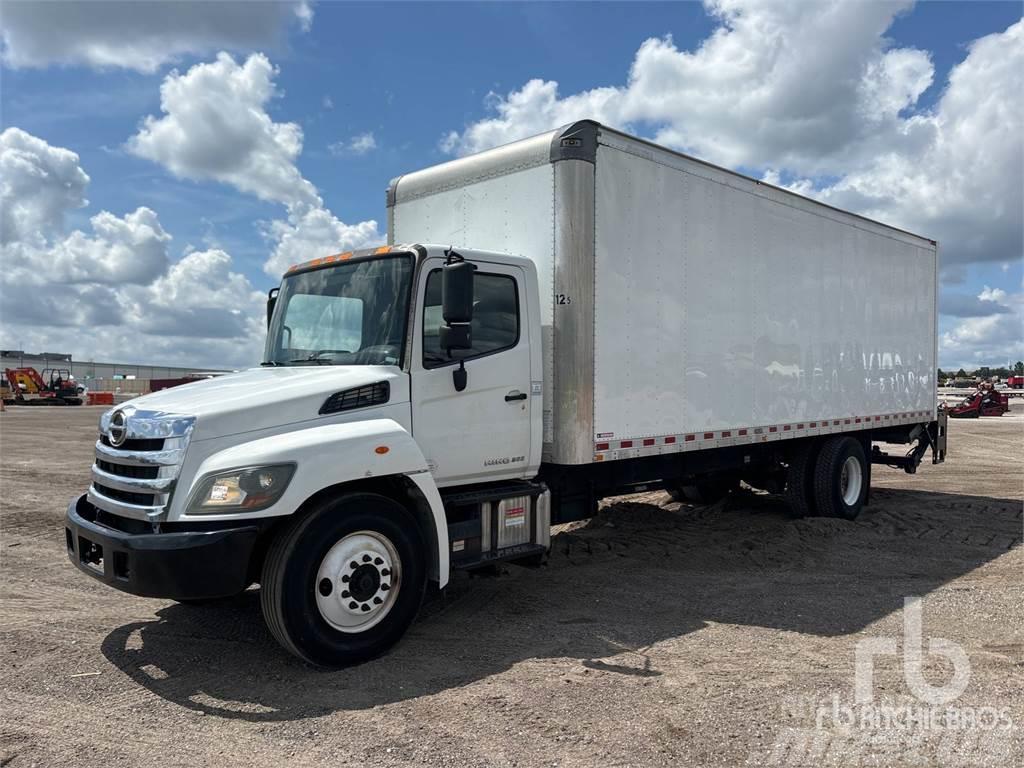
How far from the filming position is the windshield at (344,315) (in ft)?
18.1

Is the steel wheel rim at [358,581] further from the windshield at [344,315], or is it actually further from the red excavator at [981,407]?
the red excavator at [981,407]

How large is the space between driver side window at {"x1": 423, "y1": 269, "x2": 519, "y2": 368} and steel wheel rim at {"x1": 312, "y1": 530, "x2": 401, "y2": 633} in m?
1.33

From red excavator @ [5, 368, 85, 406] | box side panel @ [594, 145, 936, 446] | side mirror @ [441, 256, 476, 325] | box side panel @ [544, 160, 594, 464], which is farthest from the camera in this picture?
red excavator @ [5, 368, 85, 406]

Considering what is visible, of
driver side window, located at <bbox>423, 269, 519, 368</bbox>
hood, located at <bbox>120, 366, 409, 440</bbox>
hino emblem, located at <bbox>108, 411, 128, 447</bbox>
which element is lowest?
hino emblem, located at <bbox>108, 411, 128, 447</bbox>

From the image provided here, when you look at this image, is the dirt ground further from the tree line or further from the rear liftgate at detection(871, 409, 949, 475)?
the tree line

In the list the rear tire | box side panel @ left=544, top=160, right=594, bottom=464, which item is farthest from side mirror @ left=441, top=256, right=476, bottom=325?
the rear tire

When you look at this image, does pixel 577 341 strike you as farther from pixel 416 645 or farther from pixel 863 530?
pixel 863 530

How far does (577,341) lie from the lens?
622cm

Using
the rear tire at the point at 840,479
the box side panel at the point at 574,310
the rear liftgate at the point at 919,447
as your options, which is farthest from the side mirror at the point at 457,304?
the rear liftgate at the point at 919,447

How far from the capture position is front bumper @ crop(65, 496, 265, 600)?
14.5 feet

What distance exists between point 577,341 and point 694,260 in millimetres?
1879

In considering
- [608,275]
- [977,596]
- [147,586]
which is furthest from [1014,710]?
[147,586]

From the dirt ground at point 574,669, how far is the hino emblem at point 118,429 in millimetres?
1458

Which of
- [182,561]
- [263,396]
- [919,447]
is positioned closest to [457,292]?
[263,396]
